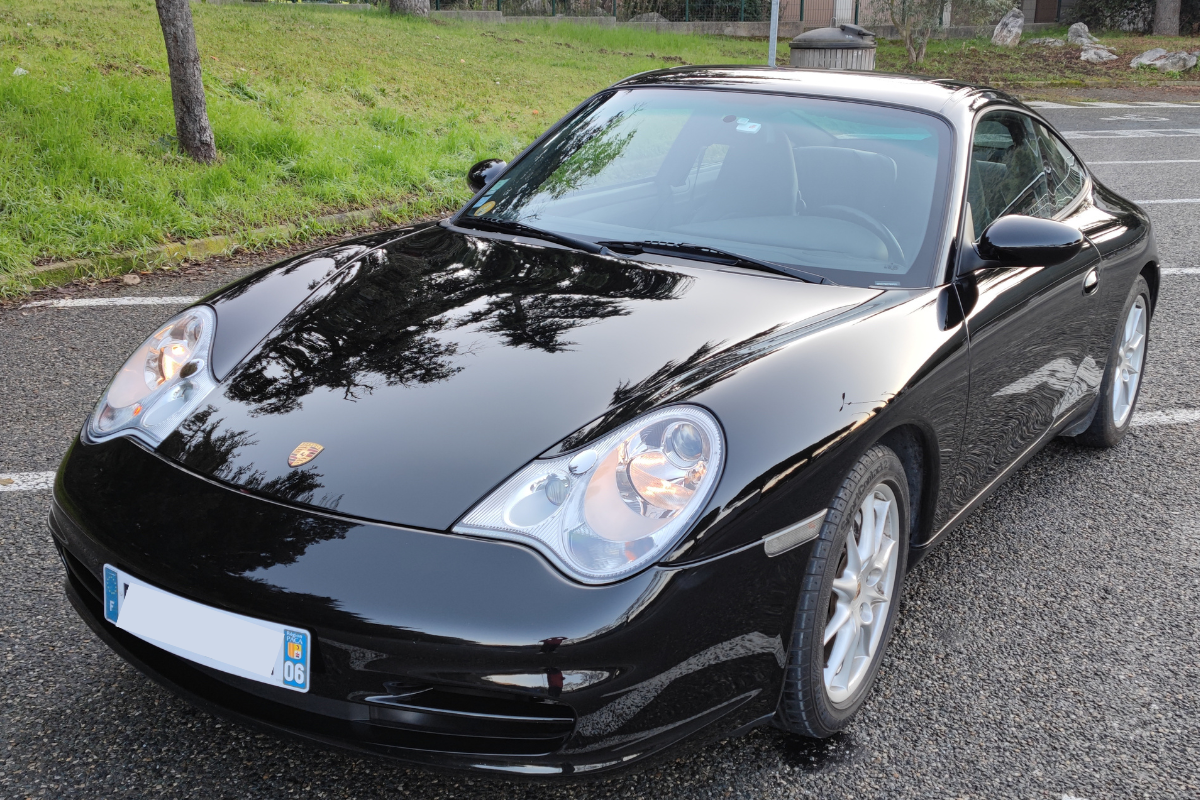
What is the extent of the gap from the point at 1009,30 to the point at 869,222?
2429 centimetres

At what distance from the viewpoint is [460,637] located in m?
1.54

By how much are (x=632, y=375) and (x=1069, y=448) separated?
2449 millimetres

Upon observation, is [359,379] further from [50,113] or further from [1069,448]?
[50,113]

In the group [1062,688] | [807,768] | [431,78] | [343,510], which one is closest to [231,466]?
[343,510]

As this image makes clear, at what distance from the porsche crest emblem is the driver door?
4.94 feet

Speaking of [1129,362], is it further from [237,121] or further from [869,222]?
[237,121]

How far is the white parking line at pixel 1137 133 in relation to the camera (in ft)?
38.3

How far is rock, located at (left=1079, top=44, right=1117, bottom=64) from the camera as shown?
69.6 feet

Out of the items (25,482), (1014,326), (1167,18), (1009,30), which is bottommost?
(25,482)

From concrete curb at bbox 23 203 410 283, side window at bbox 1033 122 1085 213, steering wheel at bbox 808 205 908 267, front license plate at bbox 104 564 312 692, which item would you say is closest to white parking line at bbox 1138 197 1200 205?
side window at bbox 1033 122 1085 213

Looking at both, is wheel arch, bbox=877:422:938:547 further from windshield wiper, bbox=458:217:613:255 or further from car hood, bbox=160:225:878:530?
windshield wiper, bbox=458:217:613:255

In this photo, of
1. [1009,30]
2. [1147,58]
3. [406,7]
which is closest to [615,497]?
[406,7]

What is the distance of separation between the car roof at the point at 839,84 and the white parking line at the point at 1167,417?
1.52 meters

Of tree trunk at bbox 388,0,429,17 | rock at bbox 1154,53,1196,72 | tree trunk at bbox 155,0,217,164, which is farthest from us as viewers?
rock at bbox 1154,53,1196,72
